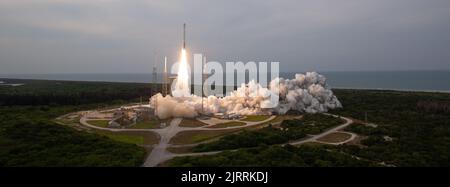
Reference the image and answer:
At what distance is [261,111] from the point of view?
191ft

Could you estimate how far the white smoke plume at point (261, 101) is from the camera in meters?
53.8

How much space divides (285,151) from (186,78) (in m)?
33.7

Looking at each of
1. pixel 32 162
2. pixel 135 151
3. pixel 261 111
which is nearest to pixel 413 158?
pixel 135 151

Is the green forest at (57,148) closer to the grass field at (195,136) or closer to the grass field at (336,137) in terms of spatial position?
the grass field at (195,136)

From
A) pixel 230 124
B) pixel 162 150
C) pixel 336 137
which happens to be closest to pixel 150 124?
pixel 230 124

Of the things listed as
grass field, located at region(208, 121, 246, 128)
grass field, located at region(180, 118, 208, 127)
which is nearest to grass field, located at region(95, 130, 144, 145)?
grass field, located at region(180, 118, 208, 127)

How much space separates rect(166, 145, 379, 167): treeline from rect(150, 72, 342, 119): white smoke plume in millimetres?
20467

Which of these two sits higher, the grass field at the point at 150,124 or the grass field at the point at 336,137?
Answer: the grass field at the point at 150,124

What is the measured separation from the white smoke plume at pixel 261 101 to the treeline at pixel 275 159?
67.1 feet

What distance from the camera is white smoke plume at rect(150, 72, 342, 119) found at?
53781 millimetres

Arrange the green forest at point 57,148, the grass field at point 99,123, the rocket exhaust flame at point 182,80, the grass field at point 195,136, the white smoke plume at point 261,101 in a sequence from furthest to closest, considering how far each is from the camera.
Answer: the rocket exhaust flame at point 182,80
the white smoke plume at point 261,101
the grass field at point 99,123
the grass field at point 195,136
the green forest at point 57,148

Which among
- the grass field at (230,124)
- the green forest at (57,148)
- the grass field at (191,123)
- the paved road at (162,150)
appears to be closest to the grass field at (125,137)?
the green forest at (57,148)

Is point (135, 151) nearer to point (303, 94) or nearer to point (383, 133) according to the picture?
point (383, 133)

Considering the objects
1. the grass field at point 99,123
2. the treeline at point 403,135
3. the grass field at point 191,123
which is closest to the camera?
the treeline at point 403,135
